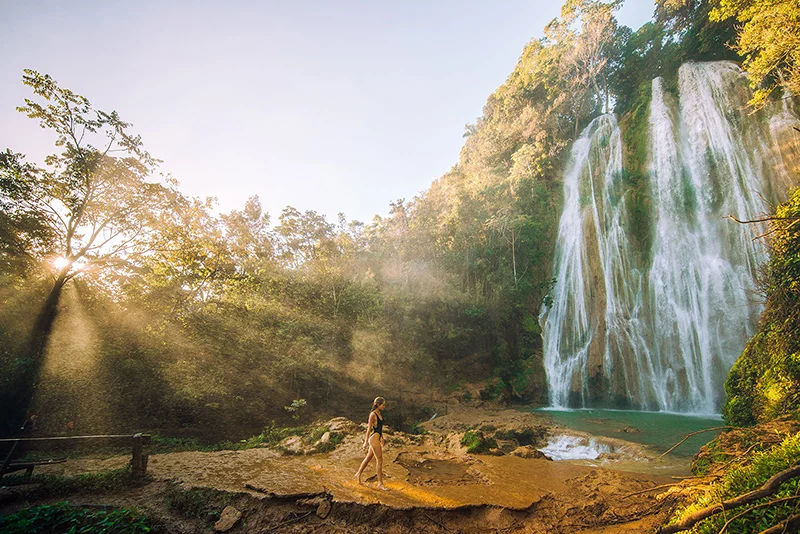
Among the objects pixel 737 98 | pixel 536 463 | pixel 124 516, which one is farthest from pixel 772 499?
pixel 737 98

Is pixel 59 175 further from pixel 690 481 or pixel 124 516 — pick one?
pixel 690 481

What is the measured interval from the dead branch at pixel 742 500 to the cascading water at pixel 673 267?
59.9 ft

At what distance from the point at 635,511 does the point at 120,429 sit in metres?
15.4

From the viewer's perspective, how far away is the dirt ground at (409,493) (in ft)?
15.4

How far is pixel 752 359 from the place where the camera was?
6.88 m

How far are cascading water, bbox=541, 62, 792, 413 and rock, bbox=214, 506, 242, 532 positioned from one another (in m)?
19.2

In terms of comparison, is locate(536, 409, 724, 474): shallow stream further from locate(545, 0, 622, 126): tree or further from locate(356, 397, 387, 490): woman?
locate(545, 0, 622, 126): tree

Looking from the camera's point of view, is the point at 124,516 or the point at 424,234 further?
the point at 424,234

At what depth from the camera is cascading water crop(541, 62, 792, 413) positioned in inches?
637

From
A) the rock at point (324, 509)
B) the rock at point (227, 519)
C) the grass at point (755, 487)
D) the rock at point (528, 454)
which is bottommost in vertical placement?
the rock at point (528, 454)

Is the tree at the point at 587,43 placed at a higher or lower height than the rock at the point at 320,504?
higher

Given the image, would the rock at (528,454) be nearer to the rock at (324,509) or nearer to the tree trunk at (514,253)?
the rock at (324,509)

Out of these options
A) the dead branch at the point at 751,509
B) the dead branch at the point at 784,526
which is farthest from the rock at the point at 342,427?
the dead branch at the point at 784,526

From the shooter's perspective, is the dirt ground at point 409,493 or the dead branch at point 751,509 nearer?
the dead branch at point 751,509
